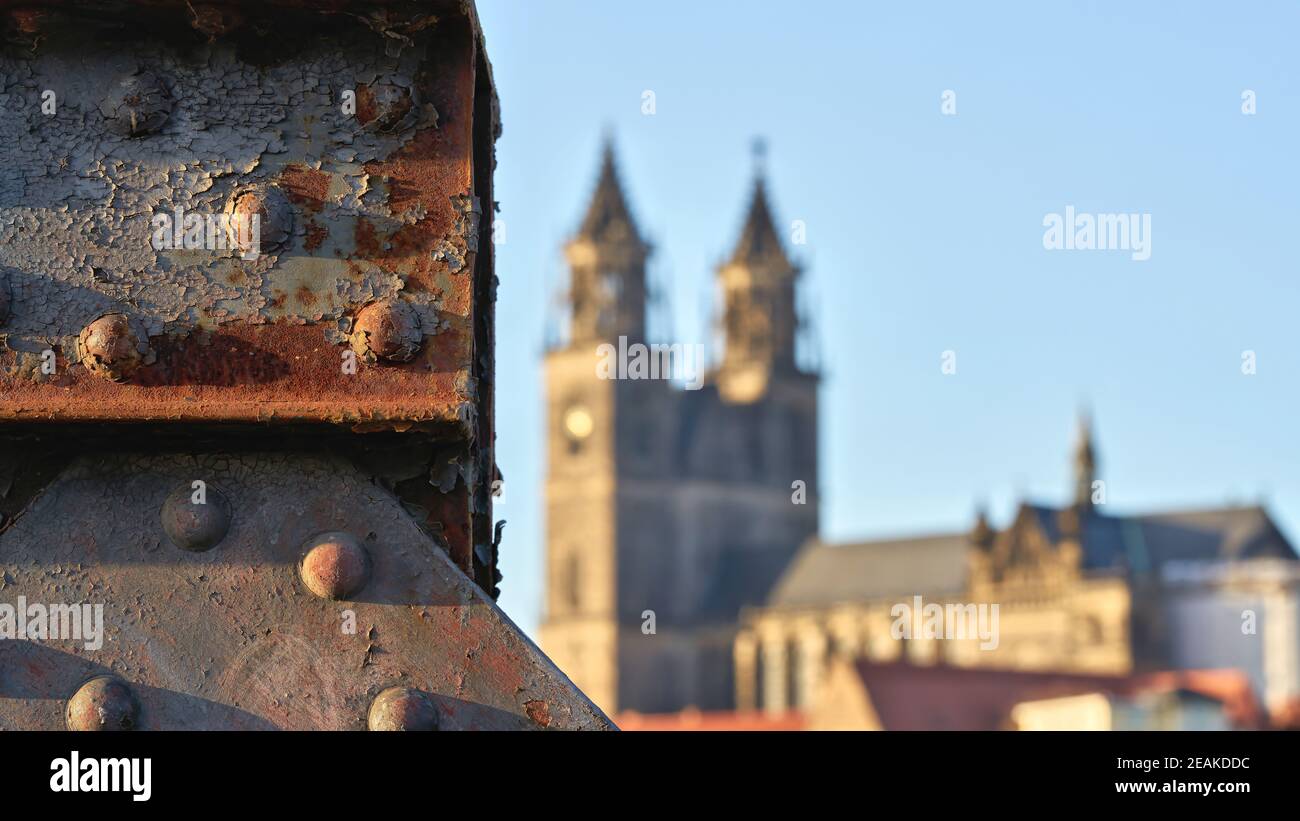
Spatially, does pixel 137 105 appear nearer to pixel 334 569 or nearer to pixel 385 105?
pixel 385 105

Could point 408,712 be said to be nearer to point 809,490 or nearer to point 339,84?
point 339,84

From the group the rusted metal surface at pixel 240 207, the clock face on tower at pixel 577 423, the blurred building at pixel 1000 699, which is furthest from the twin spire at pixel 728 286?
the rusted metal surface at pixel 240 207

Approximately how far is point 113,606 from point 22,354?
0.72 feet

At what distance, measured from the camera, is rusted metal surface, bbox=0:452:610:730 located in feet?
6.04

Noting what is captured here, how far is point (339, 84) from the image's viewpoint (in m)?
1.93

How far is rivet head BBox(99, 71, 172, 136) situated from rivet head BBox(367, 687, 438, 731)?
51 centimetres

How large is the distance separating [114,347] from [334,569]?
25cm

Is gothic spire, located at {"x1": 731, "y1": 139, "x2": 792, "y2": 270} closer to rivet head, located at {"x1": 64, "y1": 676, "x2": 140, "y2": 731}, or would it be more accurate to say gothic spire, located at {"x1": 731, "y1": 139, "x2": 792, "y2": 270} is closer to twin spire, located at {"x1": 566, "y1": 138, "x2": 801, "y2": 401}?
twin spire, located at {"x1": 566, "y1": 138, "x2": 801, "y2": 401}

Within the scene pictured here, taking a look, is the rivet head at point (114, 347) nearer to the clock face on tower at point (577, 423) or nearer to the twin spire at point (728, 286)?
the twin spire at point (728, 286)

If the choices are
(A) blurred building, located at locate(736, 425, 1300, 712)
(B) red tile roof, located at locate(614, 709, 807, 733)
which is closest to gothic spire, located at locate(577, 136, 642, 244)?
(A) blurred building, located at locate(736, 425, 1300, 712)

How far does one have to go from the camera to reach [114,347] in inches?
72.2

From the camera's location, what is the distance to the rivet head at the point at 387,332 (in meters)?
1.84
